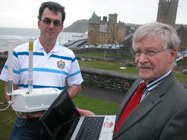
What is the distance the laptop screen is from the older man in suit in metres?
0.59

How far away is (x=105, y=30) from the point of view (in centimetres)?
9450

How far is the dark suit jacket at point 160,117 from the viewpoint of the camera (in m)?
1.89

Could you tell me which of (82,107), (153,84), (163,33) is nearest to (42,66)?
(153,84)

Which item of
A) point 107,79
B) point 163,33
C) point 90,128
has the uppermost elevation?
point 163,33

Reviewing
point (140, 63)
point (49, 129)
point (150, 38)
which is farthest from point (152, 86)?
point (49, 129)

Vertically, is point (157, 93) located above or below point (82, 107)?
above

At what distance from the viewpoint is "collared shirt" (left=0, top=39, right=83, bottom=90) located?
2877mm

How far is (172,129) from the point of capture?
1.88 meters

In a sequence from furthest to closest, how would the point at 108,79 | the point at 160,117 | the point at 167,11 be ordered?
the point at 167,11 < the point at 108,79 < the point at 160,117

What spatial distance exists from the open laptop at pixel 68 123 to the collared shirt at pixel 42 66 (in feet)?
0.80

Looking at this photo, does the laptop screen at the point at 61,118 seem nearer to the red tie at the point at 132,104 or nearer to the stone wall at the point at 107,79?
the red tie at the point at 132,104

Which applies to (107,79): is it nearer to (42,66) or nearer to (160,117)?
(42,66)

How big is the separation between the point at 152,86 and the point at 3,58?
35.2 feet

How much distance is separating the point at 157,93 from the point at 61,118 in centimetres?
Answer: 103
